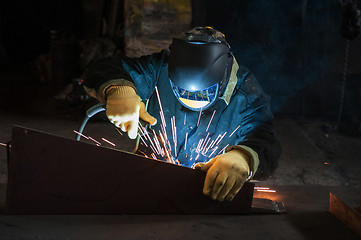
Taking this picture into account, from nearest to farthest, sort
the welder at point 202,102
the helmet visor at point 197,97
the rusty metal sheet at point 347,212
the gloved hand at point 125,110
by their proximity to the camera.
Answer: the rusty metal sheet at point 347,212 → the welder at point 202,102 → the gloved hand at point 125,110 → the helmet visor at point 197,97

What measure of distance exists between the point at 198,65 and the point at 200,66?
11mm

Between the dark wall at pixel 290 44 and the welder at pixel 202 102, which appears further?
the dark wall at pixel 290 44

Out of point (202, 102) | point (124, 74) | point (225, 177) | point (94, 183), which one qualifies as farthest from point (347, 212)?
point (124, 74)

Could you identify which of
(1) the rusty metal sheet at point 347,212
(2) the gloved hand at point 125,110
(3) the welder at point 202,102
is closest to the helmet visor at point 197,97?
(3) the welder at point 202,102

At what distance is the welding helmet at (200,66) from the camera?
2.04 m

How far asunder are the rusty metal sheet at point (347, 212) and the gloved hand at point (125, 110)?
985mm

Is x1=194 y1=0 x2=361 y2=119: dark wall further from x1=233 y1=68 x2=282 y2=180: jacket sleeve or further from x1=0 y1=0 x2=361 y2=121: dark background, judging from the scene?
x1=233 y1=68 x2=282 y2=180: jacket sleeve

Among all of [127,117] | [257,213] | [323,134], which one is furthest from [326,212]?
[323,134]

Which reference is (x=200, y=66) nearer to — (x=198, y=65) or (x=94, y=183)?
(x=198, y=65)

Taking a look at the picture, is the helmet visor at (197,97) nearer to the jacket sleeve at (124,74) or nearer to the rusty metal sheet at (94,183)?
the jacket sleeve at (124,74)

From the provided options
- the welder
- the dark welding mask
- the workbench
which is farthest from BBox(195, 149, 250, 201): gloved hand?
the dark welding mask

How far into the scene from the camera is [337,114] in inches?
212

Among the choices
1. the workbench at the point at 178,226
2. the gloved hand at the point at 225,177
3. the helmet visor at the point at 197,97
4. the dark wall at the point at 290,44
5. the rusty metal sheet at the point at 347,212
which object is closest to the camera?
the workbench at the point at 178,226

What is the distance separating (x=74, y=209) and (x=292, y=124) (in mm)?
4030
